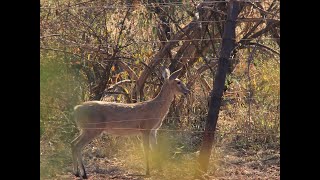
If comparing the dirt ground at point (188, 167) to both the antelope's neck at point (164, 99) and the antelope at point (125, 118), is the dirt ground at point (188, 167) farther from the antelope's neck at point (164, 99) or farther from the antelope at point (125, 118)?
the antelope's neck at point (164, 99)

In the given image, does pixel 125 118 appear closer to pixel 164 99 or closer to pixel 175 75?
pixel 164 99

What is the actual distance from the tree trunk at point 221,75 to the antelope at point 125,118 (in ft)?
3.65

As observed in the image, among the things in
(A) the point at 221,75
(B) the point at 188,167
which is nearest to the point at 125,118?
(B) the point at 188,167

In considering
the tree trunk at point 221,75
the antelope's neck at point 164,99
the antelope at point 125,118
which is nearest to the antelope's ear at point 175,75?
the antelope at point 125,118

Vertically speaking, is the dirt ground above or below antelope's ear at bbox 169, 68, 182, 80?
below

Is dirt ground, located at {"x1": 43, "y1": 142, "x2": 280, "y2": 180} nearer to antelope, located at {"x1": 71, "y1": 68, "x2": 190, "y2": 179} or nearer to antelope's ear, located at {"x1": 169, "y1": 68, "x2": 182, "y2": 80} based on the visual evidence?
antelope, located at {"x1": 71, "y1": 68, "x2": 190, "y2": 179}

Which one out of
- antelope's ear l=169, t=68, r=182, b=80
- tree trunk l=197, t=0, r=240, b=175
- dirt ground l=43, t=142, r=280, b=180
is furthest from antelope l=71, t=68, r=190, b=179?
tree trunk l=197, t=0, r=240, b=175

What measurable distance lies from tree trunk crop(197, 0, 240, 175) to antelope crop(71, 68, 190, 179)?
1112mm

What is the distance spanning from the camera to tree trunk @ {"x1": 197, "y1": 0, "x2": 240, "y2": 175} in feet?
22.4

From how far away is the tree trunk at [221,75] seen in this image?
268 inches

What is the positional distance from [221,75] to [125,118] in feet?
5.77
